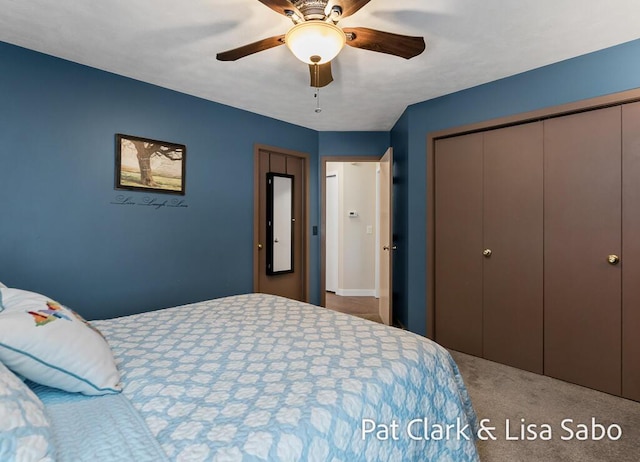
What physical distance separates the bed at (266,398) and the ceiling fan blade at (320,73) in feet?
A: 4.81

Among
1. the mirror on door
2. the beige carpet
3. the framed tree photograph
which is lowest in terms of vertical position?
the beige carpet

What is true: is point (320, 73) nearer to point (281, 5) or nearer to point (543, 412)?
point (281, 5)

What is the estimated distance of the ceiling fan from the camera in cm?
158

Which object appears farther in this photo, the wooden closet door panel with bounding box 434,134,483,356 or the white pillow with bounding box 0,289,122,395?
the wooden closet door panel with bounding box 434,134,483,356

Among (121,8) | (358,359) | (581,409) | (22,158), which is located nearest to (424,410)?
(358,359)

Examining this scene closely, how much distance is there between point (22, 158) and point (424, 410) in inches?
114

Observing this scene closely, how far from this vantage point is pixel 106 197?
2672 mm

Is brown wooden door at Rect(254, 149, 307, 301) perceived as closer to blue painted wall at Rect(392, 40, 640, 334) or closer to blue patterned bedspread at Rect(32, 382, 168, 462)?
blue painted wall at Rect(392, 40, 640, 334)

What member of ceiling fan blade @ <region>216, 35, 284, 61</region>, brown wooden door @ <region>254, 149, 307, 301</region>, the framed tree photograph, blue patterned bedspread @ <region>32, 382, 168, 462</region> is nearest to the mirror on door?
brown wooden door @ <region>254, 149, 307, 301</region>

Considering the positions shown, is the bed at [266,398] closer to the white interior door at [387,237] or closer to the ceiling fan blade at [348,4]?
the ceiling fan blade at [348,4]

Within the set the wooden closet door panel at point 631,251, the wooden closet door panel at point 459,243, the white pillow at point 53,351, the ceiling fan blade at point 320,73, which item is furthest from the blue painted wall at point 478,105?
the white pillow at point 53,351

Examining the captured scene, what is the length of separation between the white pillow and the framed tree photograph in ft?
5.95

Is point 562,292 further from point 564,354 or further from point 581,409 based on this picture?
point 581,409

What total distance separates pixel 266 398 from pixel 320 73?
1.80 m
